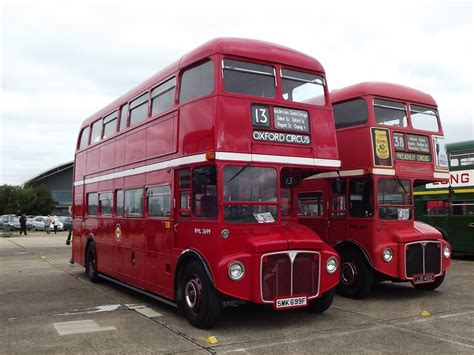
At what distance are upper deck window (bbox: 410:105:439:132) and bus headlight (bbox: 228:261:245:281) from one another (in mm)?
5652

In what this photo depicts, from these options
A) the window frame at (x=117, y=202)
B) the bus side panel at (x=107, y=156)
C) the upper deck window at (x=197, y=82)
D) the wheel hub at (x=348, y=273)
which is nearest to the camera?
the upper deck window at (x=197, y=82)

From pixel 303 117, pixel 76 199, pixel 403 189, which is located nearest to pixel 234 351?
pixel 303 117

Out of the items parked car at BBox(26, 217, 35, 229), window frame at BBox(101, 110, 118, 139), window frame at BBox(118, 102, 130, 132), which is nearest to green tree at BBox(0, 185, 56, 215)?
parked car at BBox(26, 217, 35, 229)

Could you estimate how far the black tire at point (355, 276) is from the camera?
9.81 metres

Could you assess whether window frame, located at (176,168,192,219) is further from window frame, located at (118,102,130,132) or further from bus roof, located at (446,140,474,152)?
bus roof, located at (446,140,474,152)

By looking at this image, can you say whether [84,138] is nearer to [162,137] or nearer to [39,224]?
[162,137]

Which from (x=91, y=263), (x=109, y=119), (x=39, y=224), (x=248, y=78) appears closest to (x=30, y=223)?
(x=39, y=224)

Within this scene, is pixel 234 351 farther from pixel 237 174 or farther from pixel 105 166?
pixel 105 166

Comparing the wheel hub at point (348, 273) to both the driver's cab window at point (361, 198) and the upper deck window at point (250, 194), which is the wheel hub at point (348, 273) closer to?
the driver's cab window at point (361, 198)

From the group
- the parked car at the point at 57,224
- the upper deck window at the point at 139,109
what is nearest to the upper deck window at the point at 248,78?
the upper deck window at the point at 139,109

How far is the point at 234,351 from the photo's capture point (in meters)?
6.24

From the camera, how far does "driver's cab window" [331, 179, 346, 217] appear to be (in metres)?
10.6

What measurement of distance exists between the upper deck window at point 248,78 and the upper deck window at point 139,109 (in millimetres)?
2778

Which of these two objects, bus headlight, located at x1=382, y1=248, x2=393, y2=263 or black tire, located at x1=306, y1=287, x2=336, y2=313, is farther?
bus headlight, located at x1=382, y1=248, x2=393, y2=263
